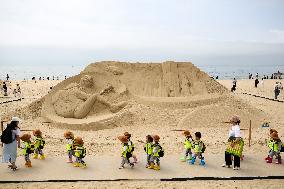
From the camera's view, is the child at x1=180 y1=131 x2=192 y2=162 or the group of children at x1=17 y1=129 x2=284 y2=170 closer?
the group of children at x1=17 y1=129 x2=284 y2=170

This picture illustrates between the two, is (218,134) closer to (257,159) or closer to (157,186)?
(257,159)

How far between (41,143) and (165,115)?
709 centimetres

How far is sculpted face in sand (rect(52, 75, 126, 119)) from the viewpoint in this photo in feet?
52.3

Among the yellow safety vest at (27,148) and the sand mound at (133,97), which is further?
the sand mound at (133,97)

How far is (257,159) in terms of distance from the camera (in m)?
10.4

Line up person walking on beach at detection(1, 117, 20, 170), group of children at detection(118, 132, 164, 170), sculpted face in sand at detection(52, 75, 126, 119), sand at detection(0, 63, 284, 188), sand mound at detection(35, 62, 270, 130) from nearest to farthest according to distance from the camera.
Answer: person walking on beach at detection(1, 117, 20, 170) < group of children at detection(118, 132, 164, 170) < sand at detection(0, 63, 284, 188) < sand mound at detection(35, 62, 270, 130) < sculpted face in sand at detection(52, 75, 126, 119)

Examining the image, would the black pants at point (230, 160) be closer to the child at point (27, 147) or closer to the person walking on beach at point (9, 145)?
the child at point (27, 147)

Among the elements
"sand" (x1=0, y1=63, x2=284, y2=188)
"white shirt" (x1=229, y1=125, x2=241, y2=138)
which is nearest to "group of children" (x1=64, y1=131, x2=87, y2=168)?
"sand" (x1=0, y1=63, x2=284, y2=188)

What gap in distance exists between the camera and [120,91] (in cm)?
1708

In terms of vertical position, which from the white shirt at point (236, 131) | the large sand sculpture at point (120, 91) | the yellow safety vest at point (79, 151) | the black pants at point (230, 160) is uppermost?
the large sand sculpture at point (120, 91)

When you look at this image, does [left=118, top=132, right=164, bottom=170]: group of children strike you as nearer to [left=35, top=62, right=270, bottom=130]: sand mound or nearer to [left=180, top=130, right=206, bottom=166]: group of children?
[left=180, top=130, right=206, bottom=166]: group of children

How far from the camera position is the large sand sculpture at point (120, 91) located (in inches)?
628

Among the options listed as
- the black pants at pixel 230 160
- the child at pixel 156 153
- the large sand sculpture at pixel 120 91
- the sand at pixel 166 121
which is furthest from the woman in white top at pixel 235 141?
the large sand sculpture at pixel 120 91

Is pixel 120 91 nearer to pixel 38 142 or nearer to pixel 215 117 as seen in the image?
pixel 215 117
